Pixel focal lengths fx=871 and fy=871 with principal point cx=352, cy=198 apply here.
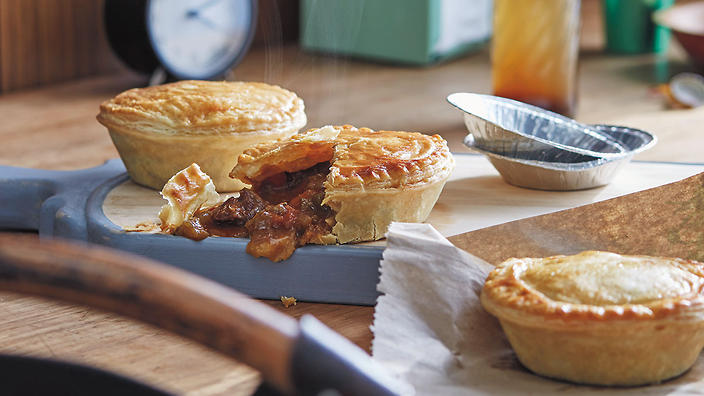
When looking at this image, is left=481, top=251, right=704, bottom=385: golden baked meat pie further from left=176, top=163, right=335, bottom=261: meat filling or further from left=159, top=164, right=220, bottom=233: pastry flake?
left=159, top=164, right=220, bottom=233: pastry flake

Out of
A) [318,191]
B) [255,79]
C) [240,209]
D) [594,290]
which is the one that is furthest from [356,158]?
[255,79]

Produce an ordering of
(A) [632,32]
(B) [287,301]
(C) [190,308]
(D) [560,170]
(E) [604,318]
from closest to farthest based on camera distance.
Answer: (C) [190,308] < (E) [604,318] < (B) [287,301] < (D) [560,170] < (A) [632,32]

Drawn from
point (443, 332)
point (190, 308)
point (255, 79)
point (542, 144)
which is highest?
point (190, 308)

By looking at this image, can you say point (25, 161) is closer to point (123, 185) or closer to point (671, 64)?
point (123, 185)

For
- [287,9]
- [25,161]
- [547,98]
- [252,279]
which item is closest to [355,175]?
[252,279]

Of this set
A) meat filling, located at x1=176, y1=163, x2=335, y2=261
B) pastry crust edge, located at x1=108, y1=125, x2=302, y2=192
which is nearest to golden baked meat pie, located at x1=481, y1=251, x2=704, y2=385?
meat filling, located at x1=176, y1=163, x2=335, y2=261

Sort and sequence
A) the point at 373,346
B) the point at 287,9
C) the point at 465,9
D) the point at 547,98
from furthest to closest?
the point at 287,9, the point at 465,9, the point at 547,98, the point at 373,346

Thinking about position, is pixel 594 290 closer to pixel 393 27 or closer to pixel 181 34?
pixel 181 34
